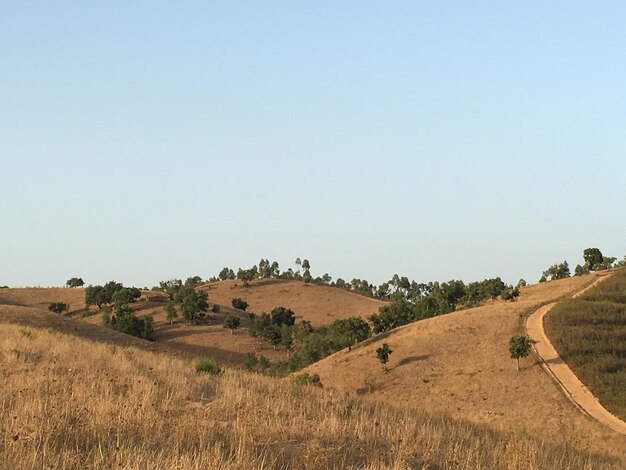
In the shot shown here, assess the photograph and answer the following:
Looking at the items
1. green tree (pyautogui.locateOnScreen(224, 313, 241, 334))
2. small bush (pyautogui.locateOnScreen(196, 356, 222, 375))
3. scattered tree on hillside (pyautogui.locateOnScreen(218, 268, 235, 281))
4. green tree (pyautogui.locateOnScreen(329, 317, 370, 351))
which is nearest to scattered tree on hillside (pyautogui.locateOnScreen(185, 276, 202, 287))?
scattered tree on hillside (pyautogui.locateOnScreen(218, 268, 235, 281))

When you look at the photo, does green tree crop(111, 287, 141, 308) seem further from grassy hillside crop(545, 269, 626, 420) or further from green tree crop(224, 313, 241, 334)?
grassy hillside crop(545, 269, 626, 420)

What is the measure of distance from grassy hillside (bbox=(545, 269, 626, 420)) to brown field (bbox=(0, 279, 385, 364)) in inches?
1197

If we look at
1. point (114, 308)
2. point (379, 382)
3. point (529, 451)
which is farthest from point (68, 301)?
point (529, 451)

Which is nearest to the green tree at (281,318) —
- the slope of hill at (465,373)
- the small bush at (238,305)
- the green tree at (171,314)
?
the green tree at (171,314)

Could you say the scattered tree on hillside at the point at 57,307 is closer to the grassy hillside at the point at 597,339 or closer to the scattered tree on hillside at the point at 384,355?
the scattered tree on hillside at the point at 384,355

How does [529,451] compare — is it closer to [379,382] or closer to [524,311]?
[379,382]

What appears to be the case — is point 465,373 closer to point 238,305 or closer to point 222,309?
point 222,309

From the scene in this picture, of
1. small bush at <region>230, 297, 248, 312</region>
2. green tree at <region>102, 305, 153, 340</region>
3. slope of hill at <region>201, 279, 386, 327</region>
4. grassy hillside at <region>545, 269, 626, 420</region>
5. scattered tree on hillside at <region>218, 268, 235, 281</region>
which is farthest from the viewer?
scattered tree on hillside at <region>218, 268, 235, 281</region>

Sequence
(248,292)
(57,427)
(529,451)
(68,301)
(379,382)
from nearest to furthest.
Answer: (57,427) < (529,451) < (379,382) < (68,301) < (248,292)

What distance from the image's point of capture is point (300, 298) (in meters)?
134

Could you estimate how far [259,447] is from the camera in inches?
299

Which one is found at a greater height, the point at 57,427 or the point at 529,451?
the point at 57,427

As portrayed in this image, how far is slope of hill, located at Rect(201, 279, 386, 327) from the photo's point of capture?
122 meters

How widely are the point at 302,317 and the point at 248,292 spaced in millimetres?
25143
